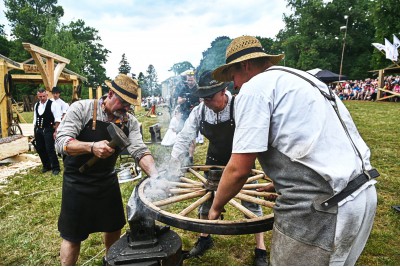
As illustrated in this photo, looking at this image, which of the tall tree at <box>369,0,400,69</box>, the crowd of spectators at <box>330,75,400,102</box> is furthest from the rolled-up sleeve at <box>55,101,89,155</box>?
the tall tree at <box>369,0,400,69</box>

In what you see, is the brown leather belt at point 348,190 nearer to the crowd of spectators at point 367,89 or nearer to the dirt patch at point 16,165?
the dirt patch at point 16,165

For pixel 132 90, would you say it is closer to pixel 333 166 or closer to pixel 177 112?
pixel 333 166

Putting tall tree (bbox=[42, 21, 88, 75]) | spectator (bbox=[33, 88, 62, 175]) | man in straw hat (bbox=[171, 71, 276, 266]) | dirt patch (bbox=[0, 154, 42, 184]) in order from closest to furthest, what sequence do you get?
man in straw hat (bbox=[171, 71, 276, 266]) < spectator (bbox=[33, 88, 62, 175]) < dirt patch (bbox=[0, 154, 42, 184]) < tall tree (bbox=[42, 21, 88, 75])

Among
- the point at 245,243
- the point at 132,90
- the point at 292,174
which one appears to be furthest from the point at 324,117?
the point at 245,243

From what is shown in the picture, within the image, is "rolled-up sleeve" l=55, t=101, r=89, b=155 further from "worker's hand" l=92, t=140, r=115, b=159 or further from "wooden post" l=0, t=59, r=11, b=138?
"wooden post" l=0, t=59, r=11, b=138

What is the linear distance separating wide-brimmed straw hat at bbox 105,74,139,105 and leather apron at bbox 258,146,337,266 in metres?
1.31

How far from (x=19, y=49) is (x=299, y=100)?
143ft

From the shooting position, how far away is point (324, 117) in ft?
4.44

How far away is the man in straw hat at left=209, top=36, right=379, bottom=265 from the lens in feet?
4.32

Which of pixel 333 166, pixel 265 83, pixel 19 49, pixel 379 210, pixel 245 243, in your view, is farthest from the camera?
pixel 19 49

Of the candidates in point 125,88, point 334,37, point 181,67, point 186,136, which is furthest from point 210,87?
point 334,37

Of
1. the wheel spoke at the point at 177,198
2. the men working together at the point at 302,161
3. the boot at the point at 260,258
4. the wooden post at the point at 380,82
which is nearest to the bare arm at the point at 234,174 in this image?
the men working together at the point at 302,161

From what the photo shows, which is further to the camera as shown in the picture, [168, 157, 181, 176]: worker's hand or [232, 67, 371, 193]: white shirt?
[168, 157, 181, 176]: worker's hand

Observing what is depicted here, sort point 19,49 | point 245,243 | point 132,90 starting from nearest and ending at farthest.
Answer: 1. point 132,90
2. point 245,243
3. point 19,49
